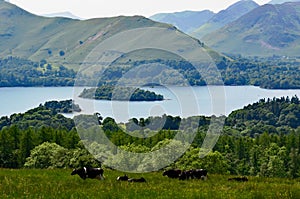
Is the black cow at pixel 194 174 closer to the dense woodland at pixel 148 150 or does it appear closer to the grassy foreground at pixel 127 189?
the grassy foreground at pixel 127 189

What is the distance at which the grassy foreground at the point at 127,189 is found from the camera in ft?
68.2

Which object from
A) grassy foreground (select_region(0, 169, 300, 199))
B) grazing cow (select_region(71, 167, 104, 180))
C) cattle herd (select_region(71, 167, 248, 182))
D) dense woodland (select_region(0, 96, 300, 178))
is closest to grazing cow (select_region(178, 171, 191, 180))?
cattle herd (select_region(71, 167, 248, 182))

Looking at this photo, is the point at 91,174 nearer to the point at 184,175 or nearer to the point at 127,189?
the point at 127,189

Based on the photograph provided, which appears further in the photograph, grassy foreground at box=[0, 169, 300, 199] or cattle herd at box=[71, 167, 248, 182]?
cattle herd at box=[71, 167, 248, 182]

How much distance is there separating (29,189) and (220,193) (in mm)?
8139

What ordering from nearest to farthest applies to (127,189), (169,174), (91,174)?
(127,189)
(91,174)
(169,174)

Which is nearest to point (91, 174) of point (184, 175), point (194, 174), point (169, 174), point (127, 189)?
point (127, 189)

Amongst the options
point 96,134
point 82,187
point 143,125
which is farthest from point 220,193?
point 143,125

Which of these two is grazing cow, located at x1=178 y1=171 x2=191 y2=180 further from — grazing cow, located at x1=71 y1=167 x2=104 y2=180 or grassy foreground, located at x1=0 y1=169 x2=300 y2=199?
grazing cow, located at x1=71 y1=167 x2=104 y2=180

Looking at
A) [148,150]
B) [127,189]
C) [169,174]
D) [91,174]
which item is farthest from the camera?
[148,150]

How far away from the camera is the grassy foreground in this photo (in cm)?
2080

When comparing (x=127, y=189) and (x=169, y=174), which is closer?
(x=127, y=189)

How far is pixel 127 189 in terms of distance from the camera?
22516 millimetres

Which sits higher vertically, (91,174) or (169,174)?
(91,174)
